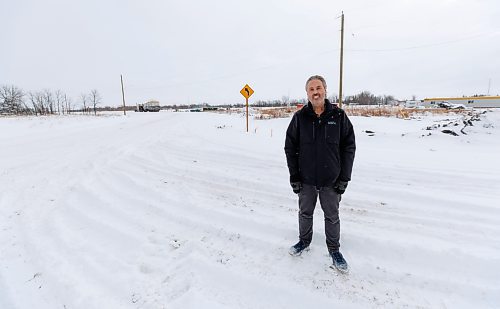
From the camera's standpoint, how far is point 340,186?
2.77m

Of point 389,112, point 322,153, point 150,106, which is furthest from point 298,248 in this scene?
point 150,106

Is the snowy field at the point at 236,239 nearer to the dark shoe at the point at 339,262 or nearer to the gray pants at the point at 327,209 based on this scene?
the dark shoe at the point at 339,262

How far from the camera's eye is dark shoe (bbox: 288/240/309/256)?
302 cm

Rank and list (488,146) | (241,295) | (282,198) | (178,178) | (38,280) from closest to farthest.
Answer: (241,295) < (38,280) < (282,198) < (178,178) < (488,146)

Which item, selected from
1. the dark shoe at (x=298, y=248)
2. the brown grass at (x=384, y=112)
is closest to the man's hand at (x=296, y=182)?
the dark shoe at (x=298, y=248)

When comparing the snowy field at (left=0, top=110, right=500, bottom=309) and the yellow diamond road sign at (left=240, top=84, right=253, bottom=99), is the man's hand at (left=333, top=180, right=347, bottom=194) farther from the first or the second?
the yellow diamond road sign at (left=240, top=84, right=253, bottom=99)

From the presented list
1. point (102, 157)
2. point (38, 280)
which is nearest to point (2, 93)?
point (102, 157)

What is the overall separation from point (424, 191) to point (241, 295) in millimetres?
3980

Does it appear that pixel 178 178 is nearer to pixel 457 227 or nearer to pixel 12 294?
pixel 12 294

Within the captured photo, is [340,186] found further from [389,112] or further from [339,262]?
[389,112]

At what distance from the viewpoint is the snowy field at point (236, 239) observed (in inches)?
96.8

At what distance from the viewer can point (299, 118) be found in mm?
2850

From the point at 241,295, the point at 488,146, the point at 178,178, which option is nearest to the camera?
the point at 241,295

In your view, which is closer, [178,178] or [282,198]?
[282,198]
